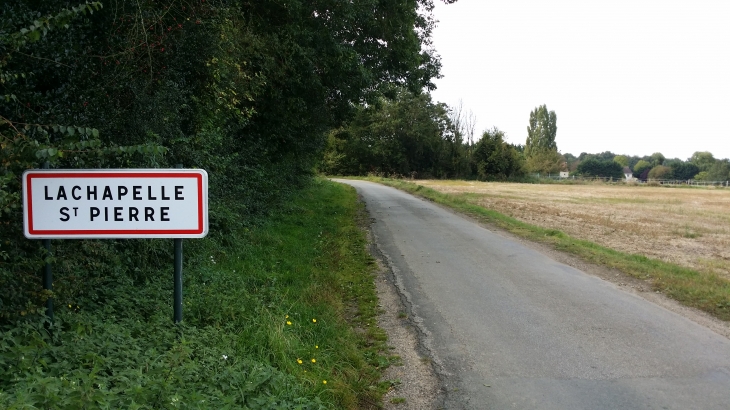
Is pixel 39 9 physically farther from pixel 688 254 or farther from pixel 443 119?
pixel 443 119

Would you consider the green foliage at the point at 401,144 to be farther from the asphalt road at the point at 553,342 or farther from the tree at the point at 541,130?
the asphalt road at the point at 553,342

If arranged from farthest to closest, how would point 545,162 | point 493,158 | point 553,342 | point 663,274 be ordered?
point 545,162 < point 493,158 < point 663,274 < point 553,342

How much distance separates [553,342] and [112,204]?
14.8ft

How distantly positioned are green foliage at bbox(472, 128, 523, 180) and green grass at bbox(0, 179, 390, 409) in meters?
72.1

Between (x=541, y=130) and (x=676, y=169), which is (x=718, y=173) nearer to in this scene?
(x=676, y=169)

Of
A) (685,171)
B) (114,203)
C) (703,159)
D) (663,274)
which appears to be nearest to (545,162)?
(685,171)

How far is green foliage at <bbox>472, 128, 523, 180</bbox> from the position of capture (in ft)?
254

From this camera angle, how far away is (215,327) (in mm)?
4762

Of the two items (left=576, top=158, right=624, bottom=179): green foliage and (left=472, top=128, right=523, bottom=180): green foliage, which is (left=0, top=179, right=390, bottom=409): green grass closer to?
(left=472, top=128, right=523, bottom=180): green foliage

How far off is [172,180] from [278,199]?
11.4m

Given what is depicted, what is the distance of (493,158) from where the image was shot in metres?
77.5

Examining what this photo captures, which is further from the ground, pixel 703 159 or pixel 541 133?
pixel 541 133

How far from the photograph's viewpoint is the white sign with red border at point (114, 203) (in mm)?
3666

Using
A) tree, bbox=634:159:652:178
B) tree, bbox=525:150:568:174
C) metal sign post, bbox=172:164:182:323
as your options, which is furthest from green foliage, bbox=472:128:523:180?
tree, bbox=634:159:652:178
